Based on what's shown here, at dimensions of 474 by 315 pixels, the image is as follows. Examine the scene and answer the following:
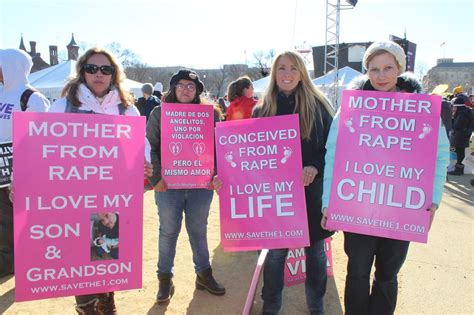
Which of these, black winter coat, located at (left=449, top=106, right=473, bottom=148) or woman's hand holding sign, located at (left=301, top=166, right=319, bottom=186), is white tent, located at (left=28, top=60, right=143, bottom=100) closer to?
black winter coat, located at (left=449, top=106, right=473, bottom=148)

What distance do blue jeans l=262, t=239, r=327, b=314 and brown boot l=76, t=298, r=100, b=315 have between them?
1258mm

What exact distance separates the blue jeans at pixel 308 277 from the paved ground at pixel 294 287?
32 cm

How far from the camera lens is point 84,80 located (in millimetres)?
2568

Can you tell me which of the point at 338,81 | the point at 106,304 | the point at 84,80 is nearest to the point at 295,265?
the point at 106,304

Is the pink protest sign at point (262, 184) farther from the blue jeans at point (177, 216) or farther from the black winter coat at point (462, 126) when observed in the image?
the black winter coat at point (462, 126)

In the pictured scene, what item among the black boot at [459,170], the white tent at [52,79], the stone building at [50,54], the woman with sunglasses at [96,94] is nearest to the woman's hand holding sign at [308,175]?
the woman with sunglasses at [96,94]

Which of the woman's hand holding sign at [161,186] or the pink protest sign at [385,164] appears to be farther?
the woman's hand holding sign at [161,186]

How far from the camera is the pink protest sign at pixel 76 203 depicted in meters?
2.13

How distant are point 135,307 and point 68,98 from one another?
1.92 meters

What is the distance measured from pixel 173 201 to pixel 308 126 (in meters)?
1.32

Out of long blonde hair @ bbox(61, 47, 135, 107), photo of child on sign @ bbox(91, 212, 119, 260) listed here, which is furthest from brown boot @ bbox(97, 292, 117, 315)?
long blonde hair @ bbox(61, 47, 135, 107)

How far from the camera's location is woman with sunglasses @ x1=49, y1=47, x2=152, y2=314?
8.16 ft

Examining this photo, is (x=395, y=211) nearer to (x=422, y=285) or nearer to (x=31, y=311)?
(x=422, y=285)

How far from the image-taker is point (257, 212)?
2682 mm
